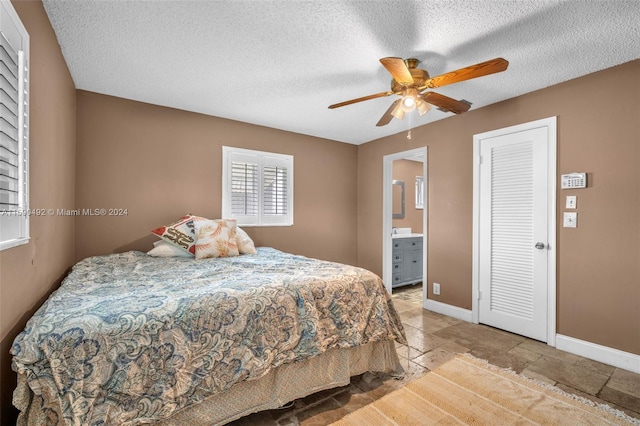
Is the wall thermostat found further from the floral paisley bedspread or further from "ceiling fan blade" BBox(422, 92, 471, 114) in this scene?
the floral paisley bedspread

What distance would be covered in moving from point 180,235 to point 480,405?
2.79 metres

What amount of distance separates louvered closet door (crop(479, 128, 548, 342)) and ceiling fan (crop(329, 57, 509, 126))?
39.8 inches

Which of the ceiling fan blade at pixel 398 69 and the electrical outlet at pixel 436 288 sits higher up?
the ceiling fan blade at pixel 398 69

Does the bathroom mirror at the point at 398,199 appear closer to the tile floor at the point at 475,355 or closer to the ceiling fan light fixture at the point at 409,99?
the tile floor at the point at 475,355

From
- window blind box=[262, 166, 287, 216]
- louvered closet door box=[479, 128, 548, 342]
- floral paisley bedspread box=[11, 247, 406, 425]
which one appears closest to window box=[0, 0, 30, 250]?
floral paisley bedspread box=[11, 247, 406, 425]

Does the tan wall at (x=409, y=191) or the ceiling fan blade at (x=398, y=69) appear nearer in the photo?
the ceiling fan blade at (x=398, y=69)

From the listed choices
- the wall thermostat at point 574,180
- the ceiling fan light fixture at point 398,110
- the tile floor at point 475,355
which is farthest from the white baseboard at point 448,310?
the ceiling fan light fixture at point 398,110

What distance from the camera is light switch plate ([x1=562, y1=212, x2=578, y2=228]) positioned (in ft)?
8.42

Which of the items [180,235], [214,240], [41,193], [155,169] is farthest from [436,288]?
[41,193]

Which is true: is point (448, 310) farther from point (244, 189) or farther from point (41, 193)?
point (41, 193)

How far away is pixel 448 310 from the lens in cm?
356

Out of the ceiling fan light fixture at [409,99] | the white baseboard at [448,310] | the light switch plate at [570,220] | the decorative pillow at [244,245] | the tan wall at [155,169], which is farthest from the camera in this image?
the white baseboard at [448,310]

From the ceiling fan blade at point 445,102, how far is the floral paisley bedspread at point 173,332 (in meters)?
1.47

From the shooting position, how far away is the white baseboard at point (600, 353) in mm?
2250
